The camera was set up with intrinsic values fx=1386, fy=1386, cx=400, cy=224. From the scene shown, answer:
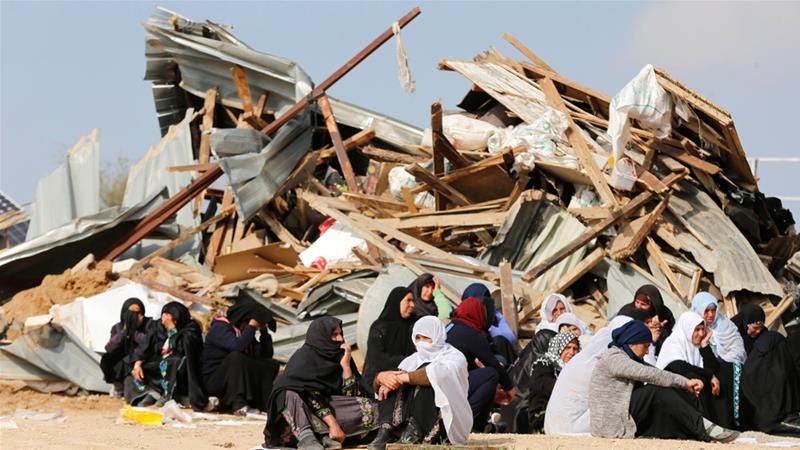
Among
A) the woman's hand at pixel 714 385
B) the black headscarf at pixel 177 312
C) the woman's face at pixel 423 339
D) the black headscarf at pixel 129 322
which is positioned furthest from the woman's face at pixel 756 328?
the black headscarf at pixel 129 322

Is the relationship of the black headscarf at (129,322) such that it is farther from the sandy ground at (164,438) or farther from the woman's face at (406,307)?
the woman's face at (406,307)

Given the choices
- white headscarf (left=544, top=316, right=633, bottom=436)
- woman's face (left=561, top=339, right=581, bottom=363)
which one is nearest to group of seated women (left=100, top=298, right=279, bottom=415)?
woman's face (left=561, top=339, right=581, bottom=363)

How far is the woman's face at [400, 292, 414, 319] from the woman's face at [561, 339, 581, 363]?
43.4 inches

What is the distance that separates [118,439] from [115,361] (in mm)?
3271

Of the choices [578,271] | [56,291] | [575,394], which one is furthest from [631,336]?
[56,291]

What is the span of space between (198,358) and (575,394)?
13.1 ft

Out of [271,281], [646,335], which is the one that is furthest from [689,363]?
[271,281]

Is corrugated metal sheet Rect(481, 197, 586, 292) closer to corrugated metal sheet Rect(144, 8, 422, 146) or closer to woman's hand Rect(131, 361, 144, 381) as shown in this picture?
corrugated metal sheet Rect(144, 8, 422, 146)

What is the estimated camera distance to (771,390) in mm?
9938

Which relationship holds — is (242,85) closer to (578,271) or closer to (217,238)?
(217,238)

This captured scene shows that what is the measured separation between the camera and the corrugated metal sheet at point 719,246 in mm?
12352

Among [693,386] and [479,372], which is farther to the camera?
[479,372]

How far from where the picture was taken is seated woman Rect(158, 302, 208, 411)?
11578 mm

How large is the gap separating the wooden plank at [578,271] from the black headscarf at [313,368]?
14.5 ft
